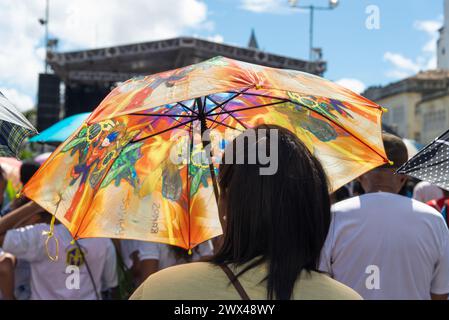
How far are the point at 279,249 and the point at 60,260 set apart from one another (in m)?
2.59

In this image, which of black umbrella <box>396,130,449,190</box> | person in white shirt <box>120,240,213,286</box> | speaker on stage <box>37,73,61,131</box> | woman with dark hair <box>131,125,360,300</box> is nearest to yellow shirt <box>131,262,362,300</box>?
woman with dark hair <box>131,125,360,300</box>

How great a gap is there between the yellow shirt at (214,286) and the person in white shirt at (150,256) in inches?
108

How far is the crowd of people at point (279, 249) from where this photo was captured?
4.92ft

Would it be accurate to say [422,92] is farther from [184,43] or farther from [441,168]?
[441,168]

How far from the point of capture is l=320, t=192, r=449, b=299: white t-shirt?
276cm

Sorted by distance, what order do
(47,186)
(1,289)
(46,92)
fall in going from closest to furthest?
(47,186), (1,289), (46,92)

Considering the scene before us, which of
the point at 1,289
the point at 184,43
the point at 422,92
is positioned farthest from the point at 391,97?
Result: the point at 1,289

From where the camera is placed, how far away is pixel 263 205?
153cm

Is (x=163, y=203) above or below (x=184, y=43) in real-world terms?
below

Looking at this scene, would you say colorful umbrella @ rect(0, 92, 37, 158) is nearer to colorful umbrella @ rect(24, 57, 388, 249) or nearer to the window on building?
colorful umbrella @ rect(24, 57, 388, 249)

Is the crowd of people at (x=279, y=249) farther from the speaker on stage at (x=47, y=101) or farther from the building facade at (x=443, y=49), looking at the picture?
the building facade at (x=443, y=49)

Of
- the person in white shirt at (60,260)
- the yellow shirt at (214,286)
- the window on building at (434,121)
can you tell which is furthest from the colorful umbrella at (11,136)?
the window on building at (434,121)

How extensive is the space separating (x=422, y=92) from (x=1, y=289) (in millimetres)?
54705
